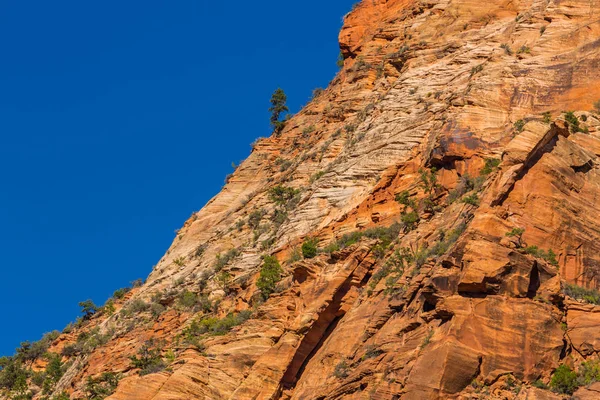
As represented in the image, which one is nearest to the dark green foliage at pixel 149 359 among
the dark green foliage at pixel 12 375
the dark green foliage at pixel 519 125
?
the dark green foliage at pixel 12 375

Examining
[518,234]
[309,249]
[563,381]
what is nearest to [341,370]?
[518,234]

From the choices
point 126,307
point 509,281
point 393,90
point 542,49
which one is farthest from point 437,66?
point 509,281

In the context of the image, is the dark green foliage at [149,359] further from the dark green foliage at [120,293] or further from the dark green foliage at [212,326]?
the dark green foliage at [120,293]

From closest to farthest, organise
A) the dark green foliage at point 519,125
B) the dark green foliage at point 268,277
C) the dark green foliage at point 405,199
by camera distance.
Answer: the dark green foliage at point 519,125 < the dark green foliage at point 405,199 < the dark green foliage at point 268,277

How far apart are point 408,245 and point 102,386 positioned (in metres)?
18.3

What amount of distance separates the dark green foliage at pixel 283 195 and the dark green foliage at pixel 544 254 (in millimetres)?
26252

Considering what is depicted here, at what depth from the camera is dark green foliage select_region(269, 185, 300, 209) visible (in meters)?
72.8

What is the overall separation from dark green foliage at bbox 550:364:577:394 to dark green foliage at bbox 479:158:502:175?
15.2m

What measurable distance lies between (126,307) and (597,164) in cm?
3396

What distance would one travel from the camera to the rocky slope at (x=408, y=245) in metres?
43.2

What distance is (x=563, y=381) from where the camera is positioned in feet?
136

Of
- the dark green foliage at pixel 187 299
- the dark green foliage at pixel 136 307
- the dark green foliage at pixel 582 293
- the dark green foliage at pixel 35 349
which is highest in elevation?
the dark green foliage at pixel 35 349

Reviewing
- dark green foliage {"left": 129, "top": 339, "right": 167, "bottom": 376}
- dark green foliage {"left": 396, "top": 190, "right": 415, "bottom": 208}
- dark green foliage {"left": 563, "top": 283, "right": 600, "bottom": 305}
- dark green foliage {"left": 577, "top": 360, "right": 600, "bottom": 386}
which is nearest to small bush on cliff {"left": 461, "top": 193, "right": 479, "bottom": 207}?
dark green foliage {"left": 563, "top": 283, "right": 600, "bottom": 305}

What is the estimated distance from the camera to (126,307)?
75.7 metres
